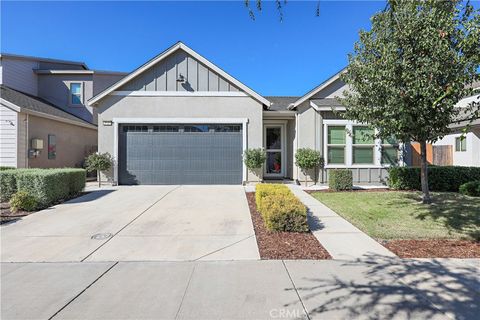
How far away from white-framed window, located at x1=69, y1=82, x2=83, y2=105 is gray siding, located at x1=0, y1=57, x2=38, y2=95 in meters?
2.08

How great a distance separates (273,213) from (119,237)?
3073mm

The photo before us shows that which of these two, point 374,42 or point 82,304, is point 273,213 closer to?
point 82,304

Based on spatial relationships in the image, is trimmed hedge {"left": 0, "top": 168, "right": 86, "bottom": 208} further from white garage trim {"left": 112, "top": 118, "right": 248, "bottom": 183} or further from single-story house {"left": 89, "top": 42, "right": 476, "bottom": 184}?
single-story house {"left": 89, "top": 42, "right": 476, "bottom": 184}

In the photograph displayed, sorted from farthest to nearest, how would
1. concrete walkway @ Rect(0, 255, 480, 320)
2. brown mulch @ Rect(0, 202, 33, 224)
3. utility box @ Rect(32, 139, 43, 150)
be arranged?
1. utility box @ Rect(32, 139, 43, 150)
2. brown mulch @ Rect(0, 202, 33, 224)
3. concrete walkway @ Rect(0, 255, 480, 320)

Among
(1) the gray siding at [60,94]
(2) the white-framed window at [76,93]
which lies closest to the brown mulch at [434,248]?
(1) the gray siding at [60,94]

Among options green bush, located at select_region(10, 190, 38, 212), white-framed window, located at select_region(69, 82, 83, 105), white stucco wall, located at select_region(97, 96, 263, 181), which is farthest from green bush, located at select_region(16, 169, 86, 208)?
white-framed window, located at select_region(69, 82, 83, 105)

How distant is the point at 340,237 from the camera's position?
554 cm

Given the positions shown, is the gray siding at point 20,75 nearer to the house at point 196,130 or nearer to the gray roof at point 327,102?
the house at point 196,130

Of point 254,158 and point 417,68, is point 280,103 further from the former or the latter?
point 417,68

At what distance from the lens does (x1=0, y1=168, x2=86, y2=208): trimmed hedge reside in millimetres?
7953

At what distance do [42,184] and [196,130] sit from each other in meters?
6.17

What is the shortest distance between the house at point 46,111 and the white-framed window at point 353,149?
1268 cm

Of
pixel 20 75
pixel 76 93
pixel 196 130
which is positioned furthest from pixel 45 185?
pixel 20 75

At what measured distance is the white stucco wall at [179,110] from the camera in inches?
485
